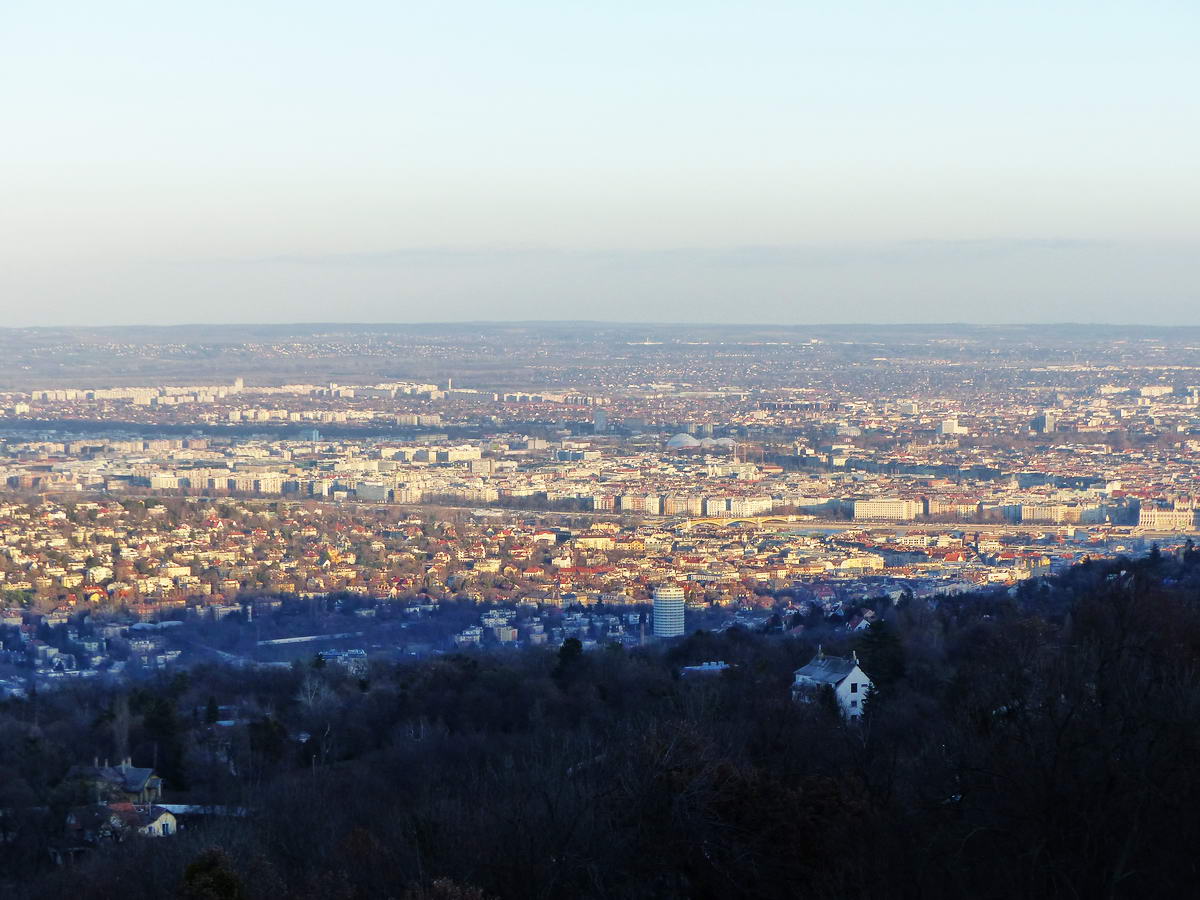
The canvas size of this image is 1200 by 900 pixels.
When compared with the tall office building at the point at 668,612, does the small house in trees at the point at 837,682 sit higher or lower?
higher

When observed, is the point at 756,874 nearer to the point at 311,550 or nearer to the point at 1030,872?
the point at 1030,872

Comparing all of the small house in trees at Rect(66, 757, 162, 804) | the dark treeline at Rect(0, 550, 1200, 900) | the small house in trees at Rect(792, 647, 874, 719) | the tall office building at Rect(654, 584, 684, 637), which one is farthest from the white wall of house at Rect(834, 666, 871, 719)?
the tall office building at Rect(654, 584, 684, 637)

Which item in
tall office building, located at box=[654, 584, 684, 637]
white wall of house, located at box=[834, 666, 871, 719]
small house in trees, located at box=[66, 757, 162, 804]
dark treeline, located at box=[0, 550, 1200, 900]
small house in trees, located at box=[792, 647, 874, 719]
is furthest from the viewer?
tall office building, located at box=[654, 584, 684, 637]

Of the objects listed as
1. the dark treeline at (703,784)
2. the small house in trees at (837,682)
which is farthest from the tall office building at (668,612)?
the small house in trees at (837,682)

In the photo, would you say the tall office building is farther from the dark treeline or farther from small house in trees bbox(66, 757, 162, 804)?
small house in trees bbox(66, 757, 162, 804)

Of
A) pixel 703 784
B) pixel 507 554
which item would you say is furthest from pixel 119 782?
pixel 507 554

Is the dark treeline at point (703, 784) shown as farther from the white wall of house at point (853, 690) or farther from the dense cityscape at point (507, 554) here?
the white wall of house at point (853, 690)
